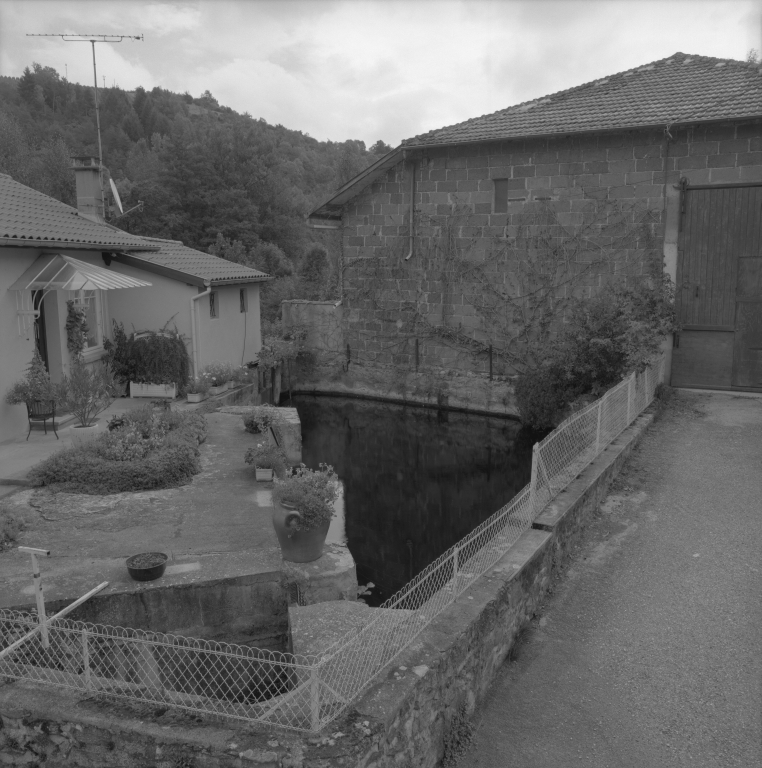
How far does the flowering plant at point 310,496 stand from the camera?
674cm

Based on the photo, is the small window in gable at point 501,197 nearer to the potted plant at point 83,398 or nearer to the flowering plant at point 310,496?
the potted plant at point 83,398

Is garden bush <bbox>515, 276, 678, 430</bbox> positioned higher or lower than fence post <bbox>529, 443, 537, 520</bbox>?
higher

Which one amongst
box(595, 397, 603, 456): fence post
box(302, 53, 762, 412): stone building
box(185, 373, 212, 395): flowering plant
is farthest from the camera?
box(185, 373, 212, 395): flowering plant

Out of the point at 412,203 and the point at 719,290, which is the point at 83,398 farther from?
the point at 719,290


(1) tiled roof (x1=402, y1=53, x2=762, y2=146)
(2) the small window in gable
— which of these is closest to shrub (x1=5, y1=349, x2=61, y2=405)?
(1) tiled roof (x1=402, y1=53, x2=762, y2=146)

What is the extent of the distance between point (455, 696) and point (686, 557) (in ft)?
11.1

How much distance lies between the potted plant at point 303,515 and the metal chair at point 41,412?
5824 mm

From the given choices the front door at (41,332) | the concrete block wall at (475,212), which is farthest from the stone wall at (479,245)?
the front door at (41,332)

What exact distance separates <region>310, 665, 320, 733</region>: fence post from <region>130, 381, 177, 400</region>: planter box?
11.4 meters

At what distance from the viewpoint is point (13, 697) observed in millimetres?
4715

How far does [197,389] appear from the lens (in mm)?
15125

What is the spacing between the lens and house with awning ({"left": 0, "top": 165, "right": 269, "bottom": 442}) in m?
11.4

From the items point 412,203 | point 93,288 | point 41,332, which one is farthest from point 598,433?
point 412,203

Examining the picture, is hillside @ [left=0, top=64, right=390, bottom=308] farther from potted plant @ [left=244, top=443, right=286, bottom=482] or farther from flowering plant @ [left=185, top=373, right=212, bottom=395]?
potted plant @ [left=244, top=443, right=286, bottom=482]
